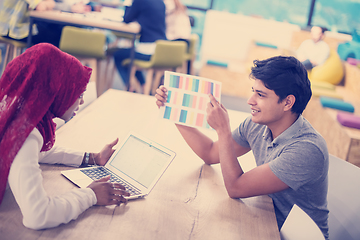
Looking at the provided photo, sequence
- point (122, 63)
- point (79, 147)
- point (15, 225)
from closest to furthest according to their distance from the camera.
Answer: point (15, 225), point (79, 147), point (122, 63)

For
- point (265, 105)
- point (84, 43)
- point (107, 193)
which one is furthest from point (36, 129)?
point (84, 43)

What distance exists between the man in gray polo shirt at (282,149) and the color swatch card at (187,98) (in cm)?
6

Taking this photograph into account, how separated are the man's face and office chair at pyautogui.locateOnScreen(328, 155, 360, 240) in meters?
0.34

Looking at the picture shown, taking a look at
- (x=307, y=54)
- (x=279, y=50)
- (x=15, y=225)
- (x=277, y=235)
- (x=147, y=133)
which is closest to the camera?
(x=15, y=225)

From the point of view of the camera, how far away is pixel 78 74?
3.49 feet

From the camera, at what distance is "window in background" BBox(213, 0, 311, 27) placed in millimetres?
6234

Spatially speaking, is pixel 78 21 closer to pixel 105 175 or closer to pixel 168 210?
pixel 105 175

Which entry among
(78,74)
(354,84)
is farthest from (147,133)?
(354,84)

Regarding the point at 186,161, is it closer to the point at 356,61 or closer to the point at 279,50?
the point at 356,61

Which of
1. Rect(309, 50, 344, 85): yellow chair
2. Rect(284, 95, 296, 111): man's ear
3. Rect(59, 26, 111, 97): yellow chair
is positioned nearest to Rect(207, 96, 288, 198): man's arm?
Rect(284, 95, 296, 111): man's ear

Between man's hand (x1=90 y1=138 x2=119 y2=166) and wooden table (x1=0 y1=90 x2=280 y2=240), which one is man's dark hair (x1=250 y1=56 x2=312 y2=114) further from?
man's hand (x1=90 y1=138 x2=119 y2=166)

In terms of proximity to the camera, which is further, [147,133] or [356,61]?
[356,61]

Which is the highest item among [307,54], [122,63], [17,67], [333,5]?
[333,5]

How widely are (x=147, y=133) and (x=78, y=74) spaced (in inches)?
25.2
